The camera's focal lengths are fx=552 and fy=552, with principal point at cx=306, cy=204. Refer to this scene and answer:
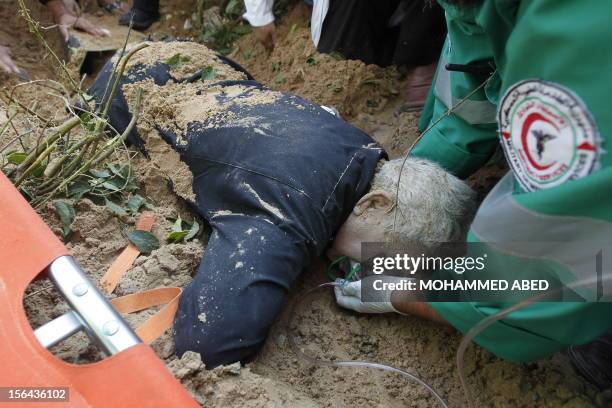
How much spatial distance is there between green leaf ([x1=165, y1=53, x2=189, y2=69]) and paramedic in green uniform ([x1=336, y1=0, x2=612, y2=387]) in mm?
1216

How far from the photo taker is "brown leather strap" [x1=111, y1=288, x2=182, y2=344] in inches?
53.6

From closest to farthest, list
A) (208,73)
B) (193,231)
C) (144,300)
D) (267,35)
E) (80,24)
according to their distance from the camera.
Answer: (144,300)
(193,231)
(208,73)
(267,35)
(80,24)

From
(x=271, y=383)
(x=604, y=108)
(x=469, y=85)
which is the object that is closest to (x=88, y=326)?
(x=271, y=383)

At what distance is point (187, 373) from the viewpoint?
4.27ft

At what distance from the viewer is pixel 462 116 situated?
180cm

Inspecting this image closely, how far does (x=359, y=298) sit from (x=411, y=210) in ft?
1.04

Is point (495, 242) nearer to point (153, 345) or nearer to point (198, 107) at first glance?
point (153, 345)

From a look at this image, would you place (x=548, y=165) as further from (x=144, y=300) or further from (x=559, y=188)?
(x=144, y=300)

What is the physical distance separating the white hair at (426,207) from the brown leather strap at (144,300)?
0.67 meters

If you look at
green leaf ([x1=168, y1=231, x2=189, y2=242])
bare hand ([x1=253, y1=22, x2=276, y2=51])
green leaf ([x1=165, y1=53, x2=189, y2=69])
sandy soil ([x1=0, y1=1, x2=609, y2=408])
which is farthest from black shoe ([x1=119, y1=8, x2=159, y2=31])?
green leaf ([x1=168, y1=231, x2=189, y2=242])

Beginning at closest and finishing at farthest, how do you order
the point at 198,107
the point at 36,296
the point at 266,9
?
1. the point at 36,296
2. the point at 198,107
3. the point at 266,9

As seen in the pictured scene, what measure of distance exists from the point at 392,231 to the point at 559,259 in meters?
0.61

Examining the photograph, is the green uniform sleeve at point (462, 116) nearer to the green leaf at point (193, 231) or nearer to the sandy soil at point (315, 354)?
the sandy soil at point (315, 354)

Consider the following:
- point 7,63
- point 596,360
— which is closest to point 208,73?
point 7,63
